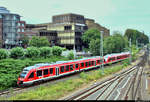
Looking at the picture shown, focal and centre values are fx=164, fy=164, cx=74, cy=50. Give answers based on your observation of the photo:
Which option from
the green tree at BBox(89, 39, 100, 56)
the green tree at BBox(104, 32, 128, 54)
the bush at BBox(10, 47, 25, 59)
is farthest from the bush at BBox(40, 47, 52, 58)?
the green tree at BBox(104, 32, 128, 54)

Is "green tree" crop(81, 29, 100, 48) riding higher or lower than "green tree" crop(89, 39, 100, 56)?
higher

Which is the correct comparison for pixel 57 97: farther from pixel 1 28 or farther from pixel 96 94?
pixel 1 28

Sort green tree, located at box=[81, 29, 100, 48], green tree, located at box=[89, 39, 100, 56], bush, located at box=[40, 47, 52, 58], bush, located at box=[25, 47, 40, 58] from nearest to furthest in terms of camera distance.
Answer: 1. bush, located at box=[25, 47, 40, 58]
2. bush, located at box=[40, 47, 52, 58]
3. green tree, located at box=[89, 39, 100, 56]
4. green tree, located at box=[81, 29, 100, 48]

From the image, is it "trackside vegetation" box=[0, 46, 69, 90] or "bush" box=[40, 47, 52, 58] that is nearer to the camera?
"trackside vegetation" box=[0, 46, 69, 90]

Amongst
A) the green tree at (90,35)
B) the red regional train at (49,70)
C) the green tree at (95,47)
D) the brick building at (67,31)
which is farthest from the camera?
the brick building at (67,31)

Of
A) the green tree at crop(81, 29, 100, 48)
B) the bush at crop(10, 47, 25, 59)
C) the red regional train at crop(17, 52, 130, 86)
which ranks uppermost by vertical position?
the green tree at crop(81, 29, 100, 48)

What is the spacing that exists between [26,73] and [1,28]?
57519 mm

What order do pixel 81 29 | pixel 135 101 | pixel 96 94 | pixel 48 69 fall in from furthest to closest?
1. pixel 81 29
2. pixel 48 69
3. pixel 96 94
4. pixel 135 101

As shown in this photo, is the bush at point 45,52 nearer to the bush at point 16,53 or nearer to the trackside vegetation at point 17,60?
the trackside vegetation at point 17,60

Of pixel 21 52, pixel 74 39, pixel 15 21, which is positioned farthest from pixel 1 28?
pixel 21 52

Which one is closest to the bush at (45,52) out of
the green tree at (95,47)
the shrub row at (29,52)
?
the shrub row at (29,52)

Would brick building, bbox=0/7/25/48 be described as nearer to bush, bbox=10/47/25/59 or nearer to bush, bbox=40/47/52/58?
bush, bbox=40/47/52/58

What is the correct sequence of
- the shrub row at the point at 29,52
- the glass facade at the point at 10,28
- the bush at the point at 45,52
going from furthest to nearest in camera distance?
the glass facade at the point at 10,28
the bush at the point at 45,52
the shrub row at the point at 29,52

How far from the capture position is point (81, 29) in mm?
84562
